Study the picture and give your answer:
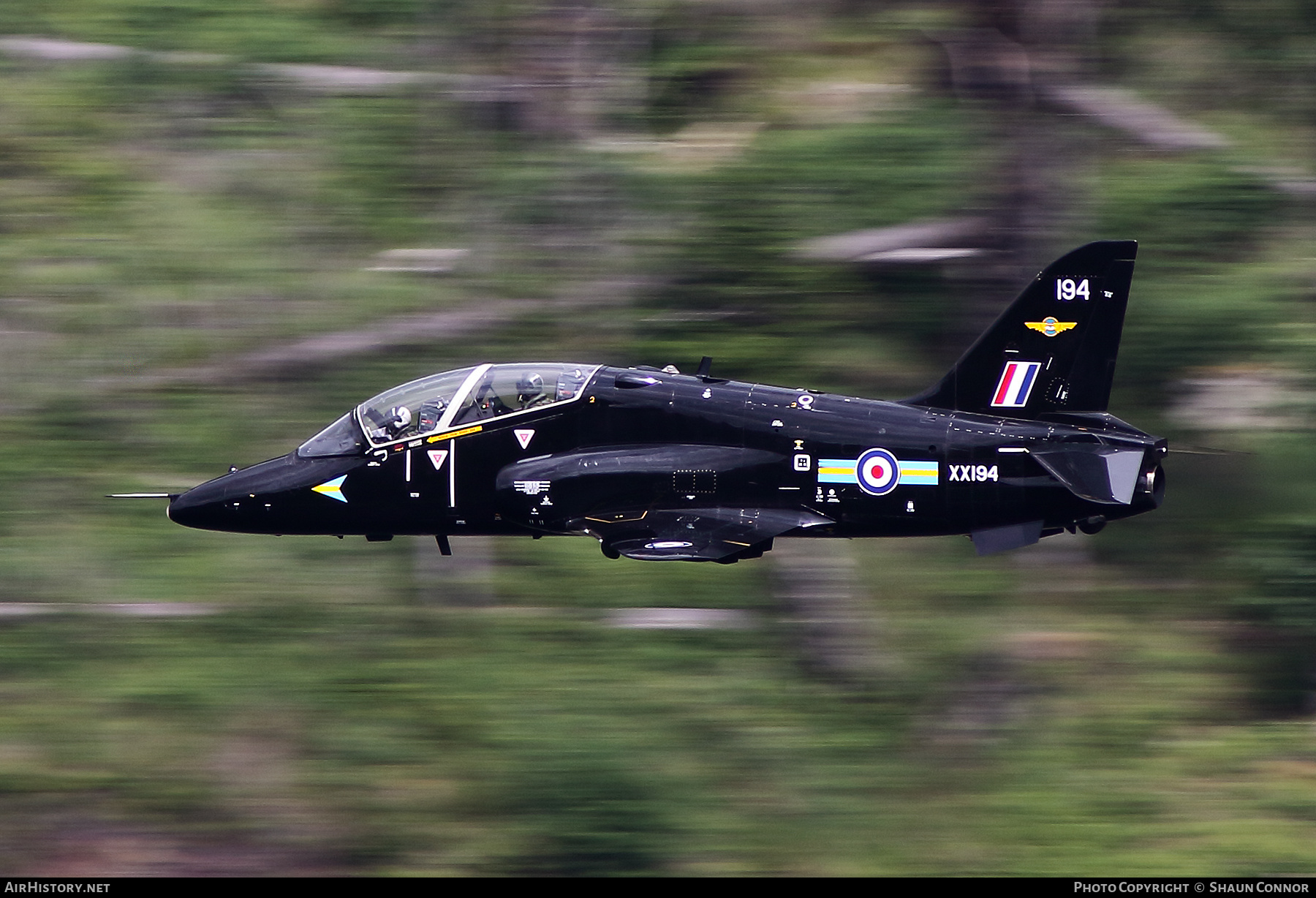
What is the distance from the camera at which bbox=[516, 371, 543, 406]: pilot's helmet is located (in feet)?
49.8

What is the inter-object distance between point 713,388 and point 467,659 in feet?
16.6

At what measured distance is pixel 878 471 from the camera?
14641 millimetres

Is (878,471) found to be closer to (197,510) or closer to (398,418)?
(398,418)

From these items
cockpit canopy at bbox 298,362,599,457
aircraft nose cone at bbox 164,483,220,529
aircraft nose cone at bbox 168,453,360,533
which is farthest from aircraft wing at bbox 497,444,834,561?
aircraft nose cone at bbox 164,483,220,529

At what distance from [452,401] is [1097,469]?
22.9 ft

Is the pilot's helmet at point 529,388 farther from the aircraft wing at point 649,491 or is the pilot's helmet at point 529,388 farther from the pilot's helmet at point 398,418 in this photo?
the pilot's helmet at point 398,418

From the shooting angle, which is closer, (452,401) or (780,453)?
(780,453)

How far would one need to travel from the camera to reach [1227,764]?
57.3 feet

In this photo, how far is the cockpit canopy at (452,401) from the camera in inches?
598

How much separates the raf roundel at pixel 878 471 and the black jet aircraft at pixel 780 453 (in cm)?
2

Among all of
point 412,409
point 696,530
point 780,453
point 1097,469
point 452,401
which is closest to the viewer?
point 1097,469

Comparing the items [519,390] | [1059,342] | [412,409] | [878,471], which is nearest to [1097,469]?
[1059,342]

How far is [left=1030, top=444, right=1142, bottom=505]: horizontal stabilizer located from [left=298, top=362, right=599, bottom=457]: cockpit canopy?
507 cm
